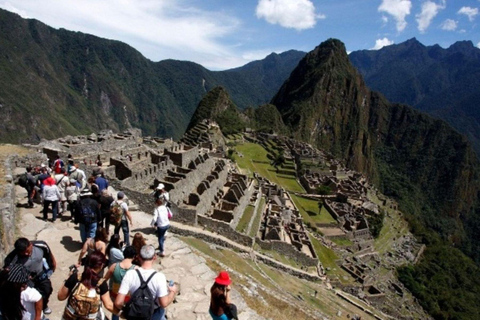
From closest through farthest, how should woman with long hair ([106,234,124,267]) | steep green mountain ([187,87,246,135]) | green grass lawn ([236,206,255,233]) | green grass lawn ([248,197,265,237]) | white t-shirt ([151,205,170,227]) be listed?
woman with long hair ([106,234,124,267]) < white t-shirt ([151,205,170,227]) < green grass lawn ([236,206,255,233]) < green grass lawn ([248,197,265,237]) < steep green mountain ([187,87,246,135])

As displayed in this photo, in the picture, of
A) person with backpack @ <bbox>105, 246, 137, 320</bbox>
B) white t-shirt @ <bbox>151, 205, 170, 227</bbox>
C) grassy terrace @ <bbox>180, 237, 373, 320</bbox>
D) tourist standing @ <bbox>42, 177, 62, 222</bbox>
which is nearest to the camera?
person with backpack @ <bbox>105, 246, 137, 320</bbox>

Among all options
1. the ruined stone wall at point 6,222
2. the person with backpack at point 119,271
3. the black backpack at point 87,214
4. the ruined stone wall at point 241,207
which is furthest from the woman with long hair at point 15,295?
the ruined stone wall at point 241,207

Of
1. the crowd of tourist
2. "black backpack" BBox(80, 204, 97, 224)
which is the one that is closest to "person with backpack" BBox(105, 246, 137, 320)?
the crowd of tourist

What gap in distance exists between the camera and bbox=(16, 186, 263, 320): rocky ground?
30.1 ft

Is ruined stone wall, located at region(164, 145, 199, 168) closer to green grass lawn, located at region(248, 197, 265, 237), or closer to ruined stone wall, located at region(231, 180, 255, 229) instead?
ruined stone wall, located at region(231, 180, 255, 229)

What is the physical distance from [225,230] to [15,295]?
19.6m

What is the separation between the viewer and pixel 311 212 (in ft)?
184

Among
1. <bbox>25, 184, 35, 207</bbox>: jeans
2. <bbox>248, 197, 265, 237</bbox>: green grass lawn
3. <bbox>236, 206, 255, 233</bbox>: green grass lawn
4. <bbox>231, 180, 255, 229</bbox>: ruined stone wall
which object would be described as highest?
<bbox>25, 184, 35, 207</bbox>: jeans

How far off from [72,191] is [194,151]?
73.9 ft

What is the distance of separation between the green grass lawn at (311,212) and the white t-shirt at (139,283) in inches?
1834

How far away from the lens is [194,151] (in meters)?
34.9

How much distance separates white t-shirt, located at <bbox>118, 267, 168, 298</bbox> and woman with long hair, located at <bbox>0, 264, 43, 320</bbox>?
1504 millimetres

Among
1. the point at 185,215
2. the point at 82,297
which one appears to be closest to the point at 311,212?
the point at 185,215

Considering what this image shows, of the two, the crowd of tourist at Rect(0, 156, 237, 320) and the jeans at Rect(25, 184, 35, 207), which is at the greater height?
the crowd of tourist at Rect(0, 156, 237, 320)
